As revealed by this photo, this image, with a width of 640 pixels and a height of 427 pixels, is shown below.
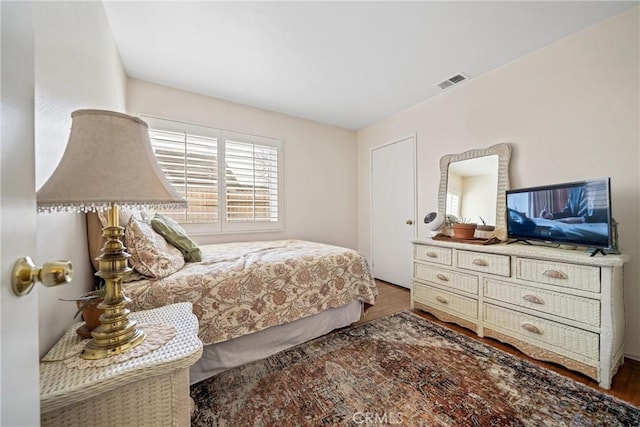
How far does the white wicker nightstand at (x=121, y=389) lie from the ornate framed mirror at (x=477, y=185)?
8.78ft

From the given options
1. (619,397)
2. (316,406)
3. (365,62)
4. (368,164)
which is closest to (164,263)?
(316,406)

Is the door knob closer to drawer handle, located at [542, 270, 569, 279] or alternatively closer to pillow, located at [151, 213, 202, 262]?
pillow, located at [151, 213, 202, 262]

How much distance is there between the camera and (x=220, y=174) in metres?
2.99

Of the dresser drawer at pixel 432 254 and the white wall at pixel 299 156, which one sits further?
the white wall at pixel 299 156

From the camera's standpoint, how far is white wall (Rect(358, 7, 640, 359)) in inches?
67.6

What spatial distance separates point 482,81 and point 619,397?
266cm

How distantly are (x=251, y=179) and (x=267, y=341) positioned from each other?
2.05 meters

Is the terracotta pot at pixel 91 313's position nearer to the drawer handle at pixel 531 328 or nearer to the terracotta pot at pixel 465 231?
the drawer handle at pixel 531 328

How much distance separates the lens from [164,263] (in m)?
1.54

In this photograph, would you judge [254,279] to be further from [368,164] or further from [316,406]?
[368,164]

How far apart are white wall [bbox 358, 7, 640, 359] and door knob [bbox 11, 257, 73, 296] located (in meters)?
2.95

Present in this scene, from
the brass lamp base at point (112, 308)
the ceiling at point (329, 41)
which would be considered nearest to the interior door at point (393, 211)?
the ceiling at point (329, 41)

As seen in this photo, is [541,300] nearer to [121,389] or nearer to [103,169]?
[121,389]

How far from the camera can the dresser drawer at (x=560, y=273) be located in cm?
152
